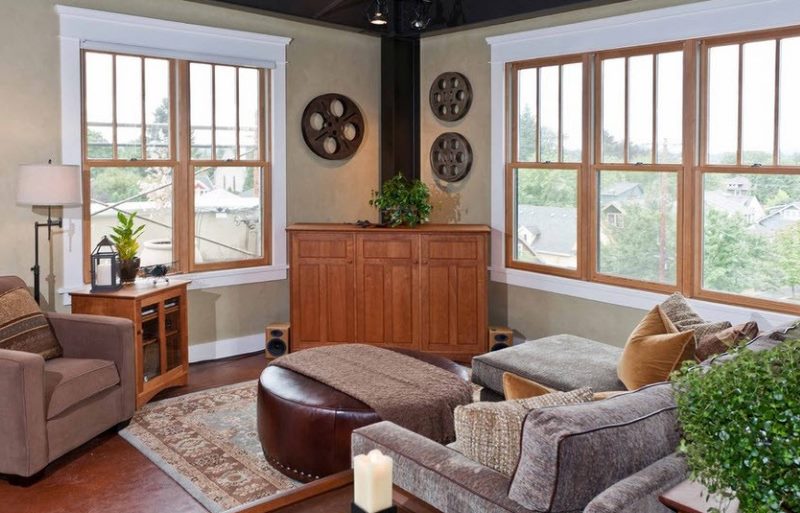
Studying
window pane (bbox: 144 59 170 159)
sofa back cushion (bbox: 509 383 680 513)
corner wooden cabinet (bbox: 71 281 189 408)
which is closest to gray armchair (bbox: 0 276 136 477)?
corner wooden cabinet (bbox: 71 281 189 408)

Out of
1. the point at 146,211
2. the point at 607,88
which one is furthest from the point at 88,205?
the point at 607,88

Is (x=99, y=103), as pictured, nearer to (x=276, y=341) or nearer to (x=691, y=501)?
(x=276, y=341)

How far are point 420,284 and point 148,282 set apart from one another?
202cm

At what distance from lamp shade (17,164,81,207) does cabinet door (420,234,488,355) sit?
101 inches

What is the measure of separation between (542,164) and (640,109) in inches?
36.6

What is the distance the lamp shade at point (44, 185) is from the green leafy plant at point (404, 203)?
240 centimetres

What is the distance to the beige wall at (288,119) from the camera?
4949mm

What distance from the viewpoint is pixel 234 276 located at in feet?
20.1

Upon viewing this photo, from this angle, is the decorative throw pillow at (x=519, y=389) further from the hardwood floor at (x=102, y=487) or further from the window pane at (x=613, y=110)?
the window pane at (x=613, y=110)

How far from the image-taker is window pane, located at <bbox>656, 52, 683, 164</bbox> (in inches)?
201

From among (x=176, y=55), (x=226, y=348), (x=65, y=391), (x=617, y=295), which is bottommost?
(x=226, y=348)

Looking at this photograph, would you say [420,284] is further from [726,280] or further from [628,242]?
[726,280]

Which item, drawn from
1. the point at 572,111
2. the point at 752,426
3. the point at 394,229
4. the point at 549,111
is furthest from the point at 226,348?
the point at 752,426

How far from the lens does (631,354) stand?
3.53m
